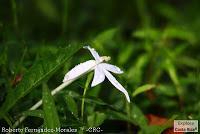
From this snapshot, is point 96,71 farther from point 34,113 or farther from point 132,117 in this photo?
point 132,117

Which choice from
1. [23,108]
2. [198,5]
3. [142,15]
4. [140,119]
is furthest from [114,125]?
[198,5]

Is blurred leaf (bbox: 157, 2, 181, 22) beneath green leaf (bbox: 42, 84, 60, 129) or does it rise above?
above

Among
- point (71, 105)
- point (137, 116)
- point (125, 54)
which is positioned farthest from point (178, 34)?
point (71, 105)

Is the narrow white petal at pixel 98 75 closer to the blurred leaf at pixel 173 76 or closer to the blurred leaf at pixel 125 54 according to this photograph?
the blurred leaf at pixel 173 76

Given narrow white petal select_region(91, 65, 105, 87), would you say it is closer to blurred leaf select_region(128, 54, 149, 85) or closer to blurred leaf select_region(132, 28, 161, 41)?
blurred leaf select_region(128, 54, 149, 85)

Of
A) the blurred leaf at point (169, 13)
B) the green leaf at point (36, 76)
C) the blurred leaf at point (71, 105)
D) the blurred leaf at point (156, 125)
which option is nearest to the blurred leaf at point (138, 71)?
the blurred leaf at point (156, 125)

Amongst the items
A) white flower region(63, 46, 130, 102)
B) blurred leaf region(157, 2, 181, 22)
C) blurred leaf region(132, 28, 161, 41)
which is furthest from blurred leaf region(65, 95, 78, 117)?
blurred leaf region(157, 2, 181, 22)
